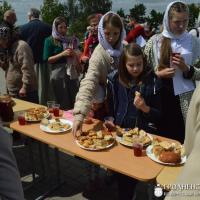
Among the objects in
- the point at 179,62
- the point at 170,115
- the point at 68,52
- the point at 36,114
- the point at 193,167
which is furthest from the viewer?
the point at 68,52

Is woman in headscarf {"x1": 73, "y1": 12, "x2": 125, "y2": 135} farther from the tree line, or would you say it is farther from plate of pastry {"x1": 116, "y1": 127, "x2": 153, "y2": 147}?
the tree line

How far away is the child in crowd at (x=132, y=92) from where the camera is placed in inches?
103

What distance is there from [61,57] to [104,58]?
205 centimetres

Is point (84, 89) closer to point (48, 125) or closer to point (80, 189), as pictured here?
point (48, 125)

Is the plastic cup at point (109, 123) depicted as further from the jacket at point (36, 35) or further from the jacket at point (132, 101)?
the jacket at point (36, 35)

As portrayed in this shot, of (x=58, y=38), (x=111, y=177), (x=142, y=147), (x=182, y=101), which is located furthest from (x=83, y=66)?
(x=142, y=147)

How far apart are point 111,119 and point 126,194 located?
611 millimetres

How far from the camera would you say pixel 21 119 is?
2.94 metres

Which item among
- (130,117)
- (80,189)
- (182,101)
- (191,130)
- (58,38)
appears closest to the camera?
(191,130)

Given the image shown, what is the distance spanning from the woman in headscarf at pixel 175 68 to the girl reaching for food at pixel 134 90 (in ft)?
0.53

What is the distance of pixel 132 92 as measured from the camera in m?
2.62

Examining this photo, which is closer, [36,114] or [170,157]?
[170,157]

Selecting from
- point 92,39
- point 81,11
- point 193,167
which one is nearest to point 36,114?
point 92,39

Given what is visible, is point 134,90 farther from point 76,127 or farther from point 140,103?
point 76,127
